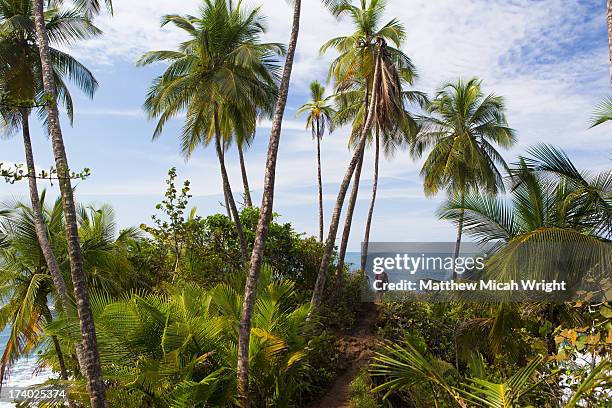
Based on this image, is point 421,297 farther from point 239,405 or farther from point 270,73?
point 239,405

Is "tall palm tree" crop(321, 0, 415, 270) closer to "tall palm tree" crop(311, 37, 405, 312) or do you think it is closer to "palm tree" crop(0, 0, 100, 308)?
"tall palm tree" crop(311, 37, 405, 312)

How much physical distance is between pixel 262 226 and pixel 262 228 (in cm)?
4

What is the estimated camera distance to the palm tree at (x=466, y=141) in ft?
69.2

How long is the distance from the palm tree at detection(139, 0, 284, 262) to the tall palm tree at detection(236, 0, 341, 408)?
5587 mm

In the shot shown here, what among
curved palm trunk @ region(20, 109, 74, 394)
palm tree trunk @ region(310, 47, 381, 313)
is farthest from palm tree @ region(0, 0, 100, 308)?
palm tree trunk @ region(310, 47, 381, 313)

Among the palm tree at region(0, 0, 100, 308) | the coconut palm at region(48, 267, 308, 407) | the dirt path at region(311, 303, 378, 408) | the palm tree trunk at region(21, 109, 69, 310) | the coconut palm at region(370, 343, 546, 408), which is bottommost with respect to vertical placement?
the dirt path at region(311, 303, 378, 408)

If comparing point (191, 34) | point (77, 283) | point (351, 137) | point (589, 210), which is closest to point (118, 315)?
point (77, 283)

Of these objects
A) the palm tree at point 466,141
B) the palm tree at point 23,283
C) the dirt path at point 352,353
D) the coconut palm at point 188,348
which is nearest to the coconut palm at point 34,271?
the palm tree at point 23,283

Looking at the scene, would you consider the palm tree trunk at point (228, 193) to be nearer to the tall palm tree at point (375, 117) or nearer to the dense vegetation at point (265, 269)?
the dense vegetation at point (265, 269)

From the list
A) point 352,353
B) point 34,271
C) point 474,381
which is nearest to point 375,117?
point 352,353

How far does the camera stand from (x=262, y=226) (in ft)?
28.7

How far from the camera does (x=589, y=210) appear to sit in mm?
7719

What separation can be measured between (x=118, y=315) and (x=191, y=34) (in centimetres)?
1084

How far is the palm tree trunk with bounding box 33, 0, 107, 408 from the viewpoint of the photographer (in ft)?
23.3
